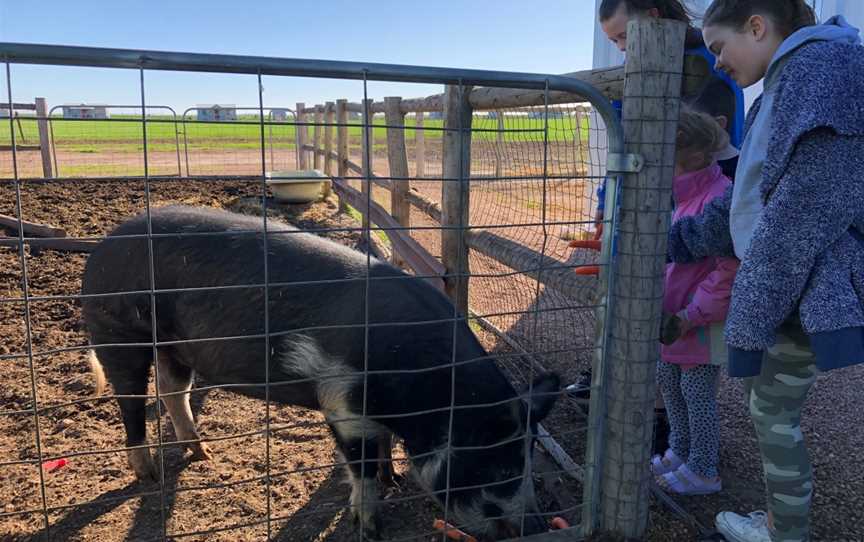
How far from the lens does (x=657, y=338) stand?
95.7 inches

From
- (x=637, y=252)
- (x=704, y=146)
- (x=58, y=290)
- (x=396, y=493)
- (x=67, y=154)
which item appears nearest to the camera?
(x=637, y=252)

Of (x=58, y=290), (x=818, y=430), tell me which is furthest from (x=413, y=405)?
(x=58, y=290)

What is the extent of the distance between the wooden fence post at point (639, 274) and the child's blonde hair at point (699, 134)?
34cm

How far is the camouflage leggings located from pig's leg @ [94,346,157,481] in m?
2.68

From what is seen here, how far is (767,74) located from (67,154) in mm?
19621

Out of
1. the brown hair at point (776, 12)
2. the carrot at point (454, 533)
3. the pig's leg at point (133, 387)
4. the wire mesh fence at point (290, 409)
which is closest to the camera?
the brown hair at point (776, 12)

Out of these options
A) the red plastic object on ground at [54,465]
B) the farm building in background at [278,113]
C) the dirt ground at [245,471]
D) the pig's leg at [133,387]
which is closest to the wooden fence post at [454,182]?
the dirt ground at [245,471]

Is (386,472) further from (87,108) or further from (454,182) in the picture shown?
(87,108)

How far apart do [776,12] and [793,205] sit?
2.06 ft

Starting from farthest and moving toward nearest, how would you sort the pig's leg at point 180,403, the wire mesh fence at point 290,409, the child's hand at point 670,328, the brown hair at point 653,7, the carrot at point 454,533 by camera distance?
the pig's leg at point 180,403
the brown hair at point 653,7
the carrot at point 454,533
the child's hand at point 670,328
the wire mesh fence at point 290,409

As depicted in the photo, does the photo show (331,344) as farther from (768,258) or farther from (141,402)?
(768,258)

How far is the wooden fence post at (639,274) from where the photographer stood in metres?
2.23

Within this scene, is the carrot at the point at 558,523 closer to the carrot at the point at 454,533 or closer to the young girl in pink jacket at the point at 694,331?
the carrot at the point at 454,533

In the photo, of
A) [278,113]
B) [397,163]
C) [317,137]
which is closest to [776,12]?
[278,113]
